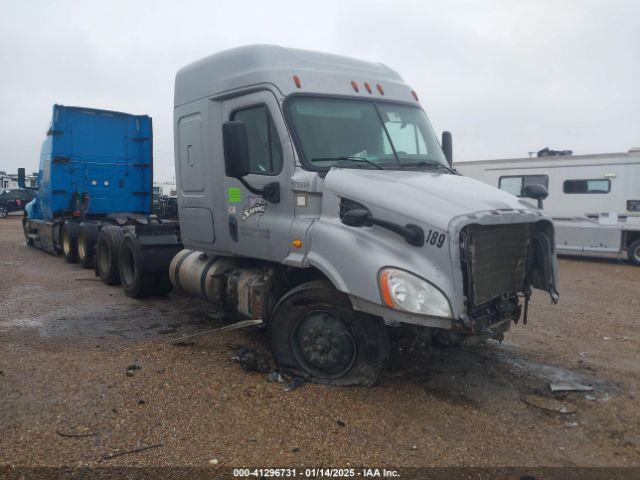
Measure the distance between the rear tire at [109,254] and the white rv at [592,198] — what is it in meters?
11.0

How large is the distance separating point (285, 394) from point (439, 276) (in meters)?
1.66

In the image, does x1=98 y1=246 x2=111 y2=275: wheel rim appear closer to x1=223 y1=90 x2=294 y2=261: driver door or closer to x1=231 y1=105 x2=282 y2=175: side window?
x1=223 y1=90 x2=294 y2=261: driver door

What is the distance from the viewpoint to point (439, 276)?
397 cm

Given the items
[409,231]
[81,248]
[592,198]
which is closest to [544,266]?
[409,231]

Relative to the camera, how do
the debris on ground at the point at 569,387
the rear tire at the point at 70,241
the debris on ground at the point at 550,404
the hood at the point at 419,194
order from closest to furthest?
the hood at the point at 419,194 → the debris on ground at the point at 550,404 → the debris on ground at the point at 569,387 → the rear tire at the point at 70,241

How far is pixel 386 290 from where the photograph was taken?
12.9 feet

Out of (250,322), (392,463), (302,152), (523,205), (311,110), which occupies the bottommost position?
(392,463)

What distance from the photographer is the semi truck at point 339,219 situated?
160 inches

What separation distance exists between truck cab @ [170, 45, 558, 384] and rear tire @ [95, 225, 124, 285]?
343cm

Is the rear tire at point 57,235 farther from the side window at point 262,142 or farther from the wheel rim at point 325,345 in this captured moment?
the wheel rim at point 325,345

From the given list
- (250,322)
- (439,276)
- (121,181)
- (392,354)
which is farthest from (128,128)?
(439,276)

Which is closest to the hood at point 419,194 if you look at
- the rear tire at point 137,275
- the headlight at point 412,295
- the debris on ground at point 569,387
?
the headlight at point 412,295

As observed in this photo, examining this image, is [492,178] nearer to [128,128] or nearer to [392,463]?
[128,128]

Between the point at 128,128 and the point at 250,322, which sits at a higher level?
the point at 128,128
